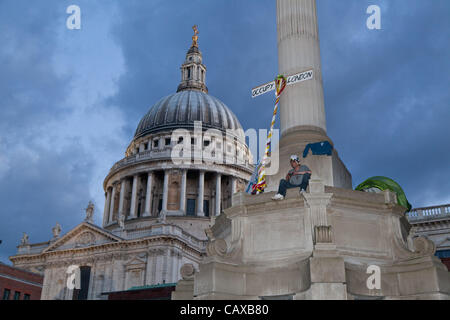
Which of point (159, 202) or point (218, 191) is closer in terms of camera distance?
point (218, 191)

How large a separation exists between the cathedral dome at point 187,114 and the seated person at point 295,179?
240 ft

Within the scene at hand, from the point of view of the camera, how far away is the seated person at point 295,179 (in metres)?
14.1

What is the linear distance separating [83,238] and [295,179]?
55.1 metres

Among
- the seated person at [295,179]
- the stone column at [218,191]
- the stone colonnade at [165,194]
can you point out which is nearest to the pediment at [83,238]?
the stone colonnade at [165,194]

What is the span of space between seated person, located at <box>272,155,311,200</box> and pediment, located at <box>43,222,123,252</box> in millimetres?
50175

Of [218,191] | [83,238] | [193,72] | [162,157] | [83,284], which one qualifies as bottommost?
[83,284]

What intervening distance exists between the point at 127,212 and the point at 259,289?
225ft

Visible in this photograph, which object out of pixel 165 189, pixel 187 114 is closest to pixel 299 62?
pixel 165 189

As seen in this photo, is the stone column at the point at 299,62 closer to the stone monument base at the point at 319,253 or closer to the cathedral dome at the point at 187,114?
the stone monument base at the point at 319,253

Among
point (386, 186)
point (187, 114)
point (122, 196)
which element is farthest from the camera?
point (187, 114)

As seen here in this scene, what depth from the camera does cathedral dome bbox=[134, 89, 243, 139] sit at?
290ft

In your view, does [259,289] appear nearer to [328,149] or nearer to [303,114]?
[328,149]

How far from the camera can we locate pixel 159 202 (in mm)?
78188

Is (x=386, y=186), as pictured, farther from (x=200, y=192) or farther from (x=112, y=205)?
(x=112, y=205)
